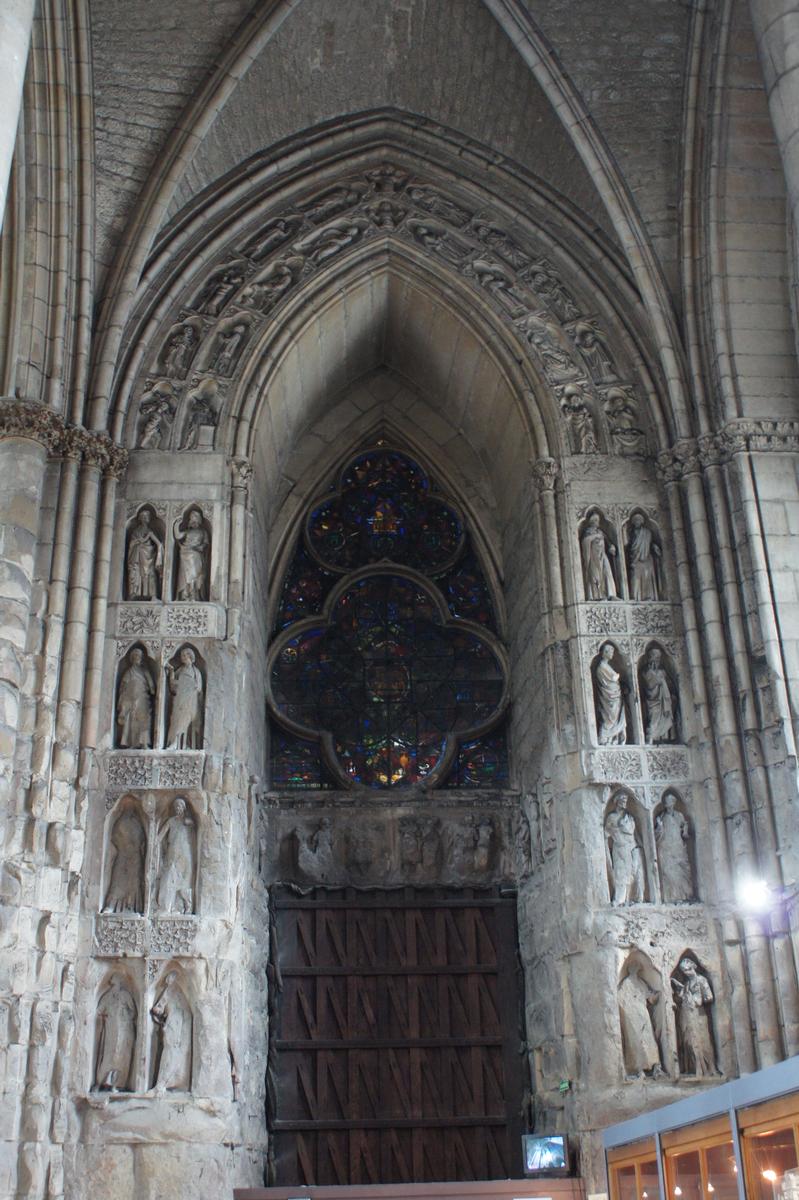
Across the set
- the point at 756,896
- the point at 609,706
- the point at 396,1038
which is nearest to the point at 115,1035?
the point at 396,1038

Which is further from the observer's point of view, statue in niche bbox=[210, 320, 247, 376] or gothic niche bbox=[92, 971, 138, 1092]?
statue in niche bbox=[210, 320, 247, 376]

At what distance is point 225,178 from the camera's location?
531 inches

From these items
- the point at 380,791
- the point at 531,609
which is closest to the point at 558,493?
the point at 531,609

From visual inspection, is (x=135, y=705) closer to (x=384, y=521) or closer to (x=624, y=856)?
(x=624, y=856)

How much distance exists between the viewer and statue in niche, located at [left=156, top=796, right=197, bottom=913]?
1066 cm

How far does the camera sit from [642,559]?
40.7 feet

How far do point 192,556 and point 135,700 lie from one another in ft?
4.74

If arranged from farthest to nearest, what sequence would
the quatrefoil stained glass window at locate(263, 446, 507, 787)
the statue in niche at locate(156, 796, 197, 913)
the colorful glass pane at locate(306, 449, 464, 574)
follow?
the colorful glass pane at locate(306, 449, 464, 574), the quatrefoil stained glass window at locate(263, 446, 507, 787), the statue in niche at locate(156, 796, 197, 913)

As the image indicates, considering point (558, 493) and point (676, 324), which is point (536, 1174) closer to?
point (558, 493)

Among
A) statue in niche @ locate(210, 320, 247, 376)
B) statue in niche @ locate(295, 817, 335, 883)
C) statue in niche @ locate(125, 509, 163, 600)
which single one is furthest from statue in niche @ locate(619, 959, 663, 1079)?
statue in niche @ locate(210, 320, 247, 376)

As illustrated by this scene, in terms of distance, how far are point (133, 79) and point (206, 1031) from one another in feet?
27.7

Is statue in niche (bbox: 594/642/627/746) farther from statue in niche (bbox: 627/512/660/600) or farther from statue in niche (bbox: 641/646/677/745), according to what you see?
statue in niche (bbox: 627/512/660/600)

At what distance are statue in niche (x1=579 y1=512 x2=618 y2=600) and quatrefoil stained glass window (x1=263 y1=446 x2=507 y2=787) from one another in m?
2.10

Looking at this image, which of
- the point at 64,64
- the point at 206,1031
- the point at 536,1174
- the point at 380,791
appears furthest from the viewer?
the point at 380,791
